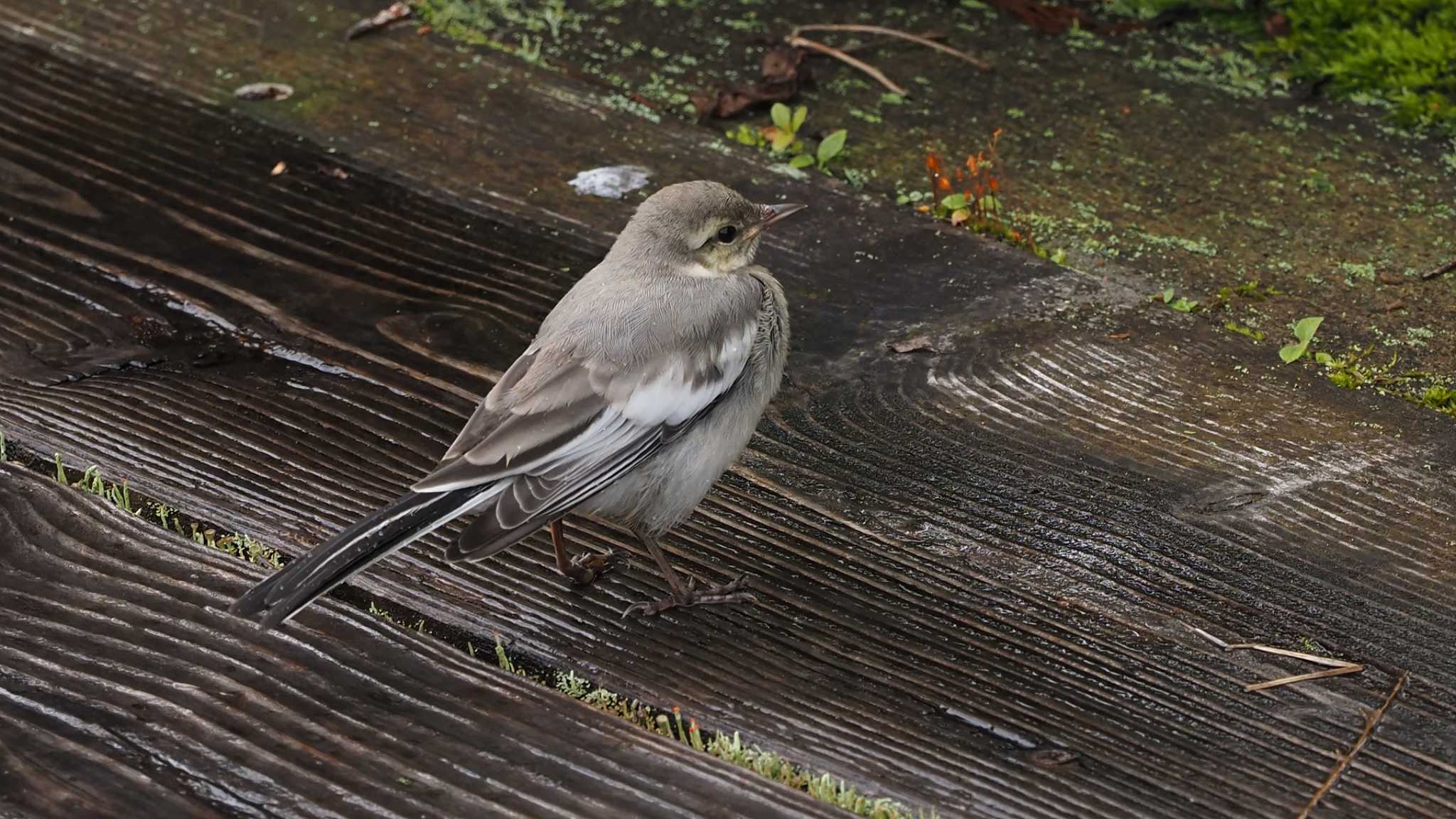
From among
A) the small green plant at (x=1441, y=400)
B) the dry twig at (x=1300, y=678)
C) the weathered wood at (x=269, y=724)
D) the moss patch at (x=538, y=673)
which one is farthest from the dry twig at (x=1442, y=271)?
the weathered wood at (x=269, y=724)

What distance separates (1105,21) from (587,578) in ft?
10.5

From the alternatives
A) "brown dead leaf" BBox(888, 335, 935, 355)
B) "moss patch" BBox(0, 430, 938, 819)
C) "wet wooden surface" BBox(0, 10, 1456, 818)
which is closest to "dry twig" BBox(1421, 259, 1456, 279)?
"wet wooden surface" BBox(0, 10, 1456, 818)

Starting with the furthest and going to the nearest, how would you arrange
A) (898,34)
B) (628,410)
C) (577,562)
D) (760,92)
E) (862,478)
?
(898,34), (760,92), (628,410), (862,478), (577,562)

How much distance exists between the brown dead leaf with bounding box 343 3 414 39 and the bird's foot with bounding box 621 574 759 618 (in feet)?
8.63

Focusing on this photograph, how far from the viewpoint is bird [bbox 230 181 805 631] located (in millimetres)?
2658

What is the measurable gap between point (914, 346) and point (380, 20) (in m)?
2.26

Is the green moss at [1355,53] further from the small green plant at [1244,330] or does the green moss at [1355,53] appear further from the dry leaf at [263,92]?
the dry leaf at [263,92]

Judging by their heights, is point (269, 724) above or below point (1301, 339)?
below

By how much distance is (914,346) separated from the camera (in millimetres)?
3373

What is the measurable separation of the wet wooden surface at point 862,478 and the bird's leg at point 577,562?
0.04 meters

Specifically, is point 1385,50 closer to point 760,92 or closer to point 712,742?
point 760,92

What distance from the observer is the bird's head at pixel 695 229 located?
11.5 ft

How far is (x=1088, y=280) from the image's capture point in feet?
11.9

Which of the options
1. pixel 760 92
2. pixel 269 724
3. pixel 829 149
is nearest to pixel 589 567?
pixel 269 724
